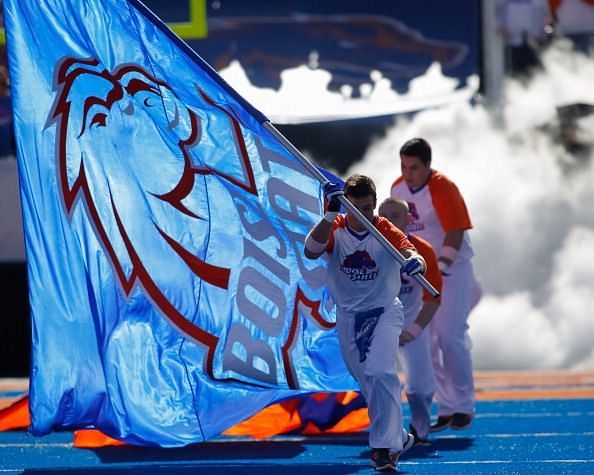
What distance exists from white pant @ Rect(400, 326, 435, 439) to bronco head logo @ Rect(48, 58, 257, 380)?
1259 mm

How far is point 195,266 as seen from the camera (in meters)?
7.65

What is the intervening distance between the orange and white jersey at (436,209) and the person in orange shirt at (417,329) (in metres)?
0.32

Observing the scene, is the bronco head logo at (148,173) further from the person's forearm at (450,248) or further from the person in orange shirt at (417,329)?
the person's forearm at (450,248)

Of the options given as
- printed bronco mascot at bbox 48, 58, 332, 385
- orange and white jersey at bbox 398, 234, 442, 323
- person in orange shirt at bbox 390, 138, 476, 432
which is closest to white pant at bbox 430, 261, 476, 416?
person in orange shirt at bbox 390, 138, 476, 432

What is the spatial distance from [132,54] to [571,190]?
24.8ft

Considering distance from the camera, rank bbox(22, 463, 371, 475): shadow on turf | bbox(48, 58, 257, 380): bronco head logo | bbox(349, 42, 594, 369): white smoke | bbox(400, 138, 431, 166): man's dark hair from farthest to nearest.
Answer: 1. bbox(349, 42, 594, 369): white smoke
2. bbox(400, 138, 431, 166): man's dark hair
3. bbox(48, 58, 257, 380): bronco head logo
4. bbox(22, 463, 371, 475): shadow on turf

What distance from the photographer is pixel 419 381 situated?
828cm

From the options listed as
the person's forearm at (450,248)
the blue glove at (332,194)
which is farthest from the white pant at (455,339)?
the blue glove at (332,194)

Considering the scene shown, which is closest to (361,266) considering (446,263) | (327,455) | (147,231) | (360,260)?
(360,260)

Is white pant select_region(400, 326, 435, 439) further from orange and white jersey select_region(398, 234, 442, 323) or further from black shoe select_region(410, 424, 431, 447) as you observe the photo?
orange and white jersey select_region(398, 234, 442, 323)

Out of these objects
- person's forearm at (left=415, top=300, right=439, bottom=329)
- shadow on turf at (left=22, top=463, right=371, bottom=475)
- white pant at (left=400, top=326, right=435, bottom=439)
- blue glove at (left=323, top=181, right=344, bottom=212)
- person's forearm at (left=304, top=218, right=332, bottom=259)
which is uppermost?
blue glove at (left=323, top=181, right=344, bottom=212)

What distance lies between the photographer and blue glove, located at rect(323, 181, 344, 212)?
23.1ft

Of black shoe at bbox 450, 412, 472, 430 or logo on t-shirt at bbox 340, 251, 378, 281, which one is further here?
black shoe at bbox 450, 412, 472, 430

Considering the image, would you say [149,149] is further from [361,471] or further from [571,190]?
[571,190]
